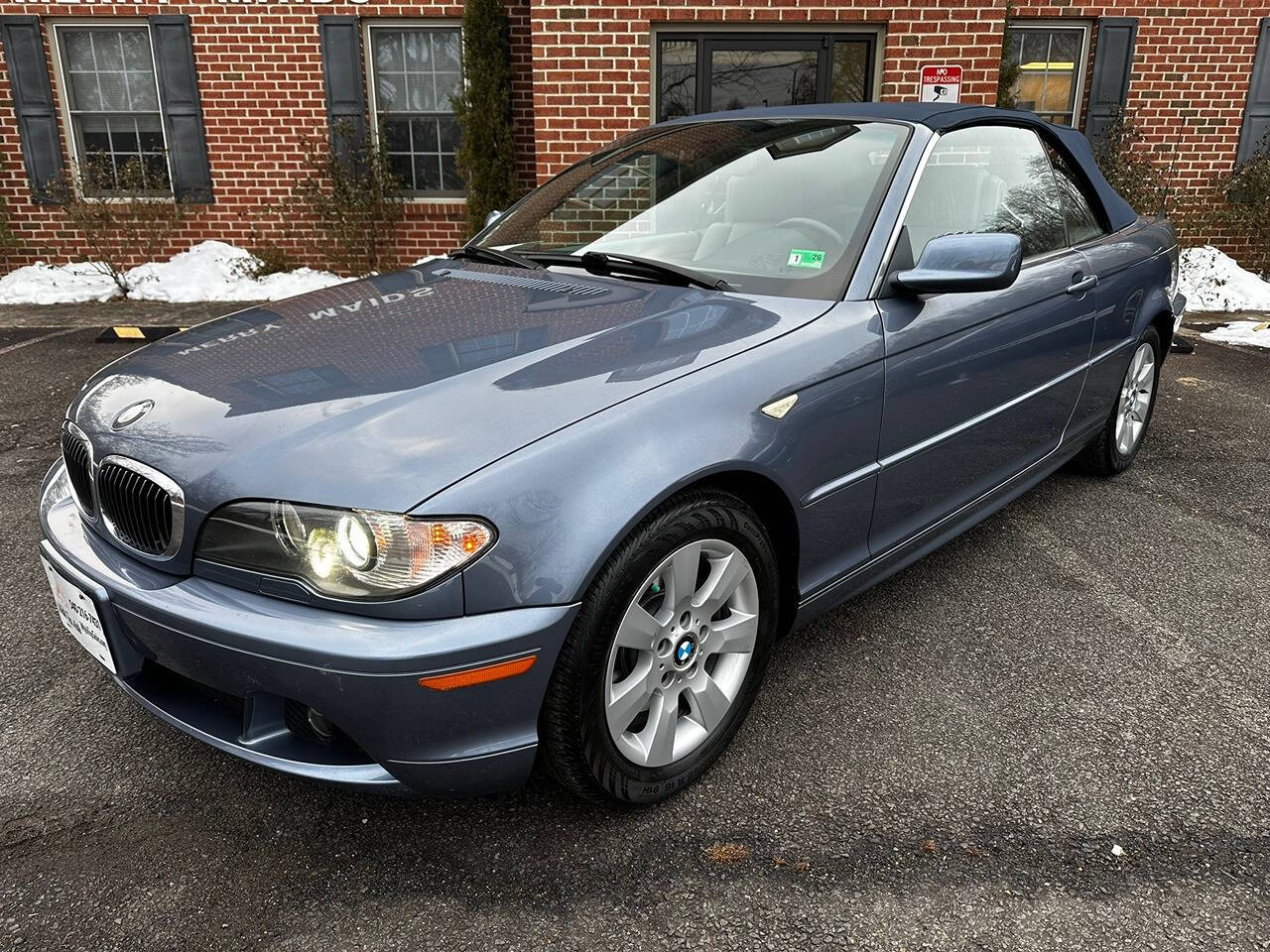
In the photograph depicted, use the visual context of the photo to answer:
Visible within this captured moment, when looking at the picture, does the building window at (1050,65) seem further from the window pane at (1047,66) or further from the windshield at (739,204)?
the windshield at (739,204)

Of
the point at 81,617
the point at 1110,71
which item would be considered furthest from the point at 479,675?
the point at 1110,71

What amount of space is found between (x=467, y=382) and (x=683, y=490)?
1.68 ft

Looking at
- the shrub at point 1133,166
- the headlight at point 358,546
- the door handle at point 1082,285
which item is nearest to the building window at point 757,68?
the shrub at point 1133,166

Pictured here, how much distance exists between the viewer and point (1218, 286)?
28.0 ft

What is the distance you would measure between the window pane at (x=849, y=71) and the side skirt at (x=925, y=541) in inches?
213

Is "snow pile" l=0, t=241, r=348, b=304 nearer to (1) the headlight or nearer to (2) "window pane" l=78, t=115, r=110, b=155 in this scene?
(2) "window pane" l=78, t=115, r=110, b=155

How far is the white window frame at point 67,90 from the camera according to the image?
8.59 metres

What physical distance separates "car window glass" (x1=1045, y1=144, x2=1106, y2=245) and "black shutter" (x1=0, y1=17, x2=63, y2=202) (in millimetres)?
8707

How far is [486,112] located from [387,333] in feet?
21.7

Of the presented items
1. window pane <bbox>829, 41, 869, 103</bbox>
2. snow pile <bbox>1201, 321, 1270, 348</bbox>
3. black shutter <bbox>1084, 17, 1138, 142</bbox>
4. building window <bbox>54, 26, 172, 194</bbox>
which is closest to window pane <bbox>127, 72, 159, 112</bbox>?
building window <bbox>54, 26, 172, 194</bbox>

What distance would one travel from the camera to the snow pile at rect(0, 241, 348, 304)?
866 cm

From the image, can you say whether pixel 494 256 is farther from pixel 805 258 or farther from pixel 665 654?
pixel 665 654

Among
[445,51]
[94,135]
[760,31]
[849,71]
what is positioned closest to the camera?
[760,31]

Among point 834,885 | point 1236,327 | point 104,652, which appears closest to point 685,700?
point 834,885
